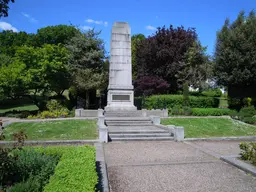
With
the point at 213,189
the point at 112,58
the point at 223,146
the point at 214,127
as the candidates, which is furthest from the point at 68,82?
the point at 213,189

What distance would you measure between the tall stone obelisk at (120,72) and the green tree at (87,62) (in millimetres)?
3928

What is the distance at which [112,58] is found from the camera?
19.2m

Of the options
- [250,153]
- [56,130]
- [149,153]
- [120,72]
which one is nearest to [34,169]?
[149,153]

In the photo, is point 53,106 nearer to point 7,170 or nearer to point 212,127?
point 212,127

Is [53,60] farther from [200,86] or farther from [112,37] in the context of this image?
[200,86]

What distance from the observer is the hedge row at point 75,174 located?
3.67 metres

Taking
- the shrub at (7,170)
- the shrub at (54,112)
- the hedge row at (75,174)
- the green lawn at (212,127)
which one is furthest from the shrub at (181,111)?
the shrub at (7,170)

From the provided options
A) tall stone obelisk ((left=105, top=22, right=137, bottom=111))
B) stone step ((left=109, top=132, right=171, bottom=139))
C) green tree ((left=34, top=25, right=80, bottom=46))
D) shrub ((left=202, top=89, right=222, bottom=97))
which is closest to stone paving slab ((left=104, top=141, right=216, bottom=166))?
stone step ((left=109, top=132, right=171, bottom=139))

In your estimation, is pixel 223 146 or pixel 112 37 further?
pixel 112 37

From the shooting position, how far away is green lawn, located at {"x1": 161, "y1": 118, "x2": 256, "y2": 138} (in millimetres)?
13076

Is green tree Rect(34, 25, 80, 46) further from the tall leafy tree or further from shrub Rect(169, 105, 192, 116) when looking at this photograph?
shrub Rect(169, 105, 192, 116)

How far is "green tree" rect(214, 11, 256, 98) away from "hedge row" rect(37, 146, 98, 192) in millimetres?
18252

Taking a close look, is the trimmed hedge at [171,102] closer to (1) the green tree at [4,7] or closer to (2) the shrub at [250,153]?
(2) the shrub at [250,153]

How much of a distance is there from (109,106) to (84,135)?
275 inches
